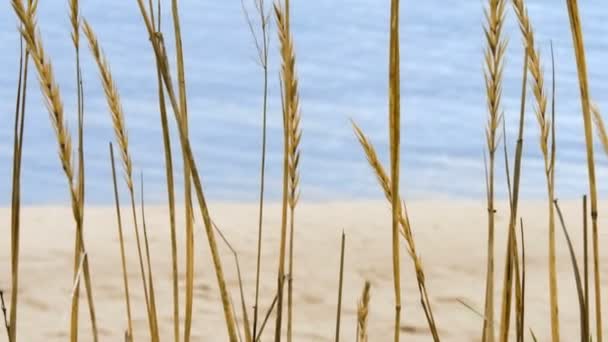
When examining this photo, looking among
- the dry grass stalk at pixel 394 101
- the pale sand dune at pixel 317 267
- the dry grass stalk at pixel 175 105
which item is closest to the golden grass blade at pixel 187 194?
the dry grass stalk at pixel 175 105

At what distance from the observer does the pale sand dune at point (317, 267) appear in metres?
5.06

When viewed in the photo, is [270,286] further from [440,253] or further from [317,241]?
[440,253]

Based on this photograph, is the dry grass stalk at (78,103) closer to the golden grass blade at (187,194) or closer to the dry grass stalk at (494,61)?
the golden grass blade at (187,194)

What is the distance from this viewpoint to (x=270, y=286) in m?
5.75

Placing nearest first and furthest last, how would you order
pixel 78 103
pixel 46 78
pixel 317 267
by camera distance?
pixel 46 78
pixel 78 103
pixel 317 267

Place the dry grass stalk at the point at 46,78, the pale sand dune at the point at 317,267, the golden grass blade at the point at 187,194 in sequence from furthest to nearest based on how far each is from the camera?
the pale sand dune at the point at 317,267 → the golden grass blade at the point at 187,194 → the dry grass stalk at the point at 46,78

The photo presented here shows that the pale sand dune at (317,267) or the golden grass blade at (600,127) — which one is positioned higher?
the golden grass blade at (600,127)

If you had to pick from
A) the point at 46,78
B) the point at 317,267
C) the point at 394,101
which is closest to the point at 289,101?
the point at 394,101

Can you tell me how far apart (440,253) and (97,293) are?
1628mm

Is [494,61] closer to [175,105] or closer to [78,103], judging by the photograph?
[175,105]

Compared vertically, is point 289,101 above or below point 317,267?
above

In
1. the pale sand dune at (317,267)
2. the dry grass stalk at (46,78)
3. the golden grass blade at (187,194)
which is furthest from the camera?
the pale sand dune at (317,267)

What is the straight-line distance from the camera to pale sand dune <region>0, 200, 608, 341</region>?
5059 millimetres

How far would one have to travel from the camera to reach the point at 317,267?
5.81 meters
